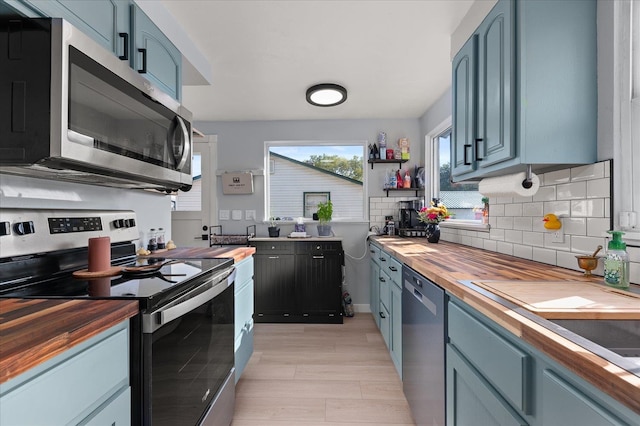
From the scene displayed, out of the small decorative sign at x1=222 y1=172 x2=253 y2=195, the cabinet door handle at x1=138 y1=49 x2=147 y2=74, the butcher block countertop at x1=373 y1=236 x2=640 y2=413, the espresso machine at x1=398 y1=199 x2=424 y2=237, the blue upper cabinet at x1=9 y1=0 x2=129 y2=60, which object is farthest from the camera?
the small decorative sign at x1=222 y1=172 x2=253 y2=195

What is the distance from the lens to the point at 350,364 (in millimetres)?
2430

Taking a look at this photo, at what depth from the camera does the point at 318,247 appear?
3.41 m

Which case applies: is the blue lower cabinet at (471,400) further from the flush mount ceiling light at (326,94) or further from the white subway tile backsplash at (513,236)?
the flush mount ceiling light at (326,94)

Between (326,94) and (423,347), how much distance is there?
88.9 inches

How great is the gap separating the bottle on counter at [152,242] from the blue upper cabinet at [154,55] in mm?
854

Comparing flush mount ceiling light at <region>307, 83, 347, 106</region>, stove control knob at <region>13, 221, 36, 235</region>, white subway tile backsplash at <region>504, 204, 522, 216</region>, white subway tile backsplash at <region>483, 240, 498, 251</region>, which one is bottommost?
white subway tile backsplash at <region>483, 240, 498, 251</region>

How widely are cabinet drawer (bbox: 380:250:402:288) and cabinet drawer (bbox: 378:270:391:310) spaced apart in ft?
0.20

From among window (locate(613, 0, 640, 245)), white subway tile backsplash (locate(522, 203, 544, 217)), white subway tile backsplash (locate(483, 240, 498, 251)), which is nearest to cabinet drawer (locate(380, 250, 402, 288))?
white subway tile backsplash (locate(483, 240, 498, 251))

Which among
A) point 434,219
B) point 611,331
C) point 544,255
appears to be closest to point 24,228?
point 611,331

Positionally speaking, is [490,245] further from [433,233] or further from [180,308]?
[180,308]

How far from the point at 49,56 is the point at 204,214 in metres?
3.12

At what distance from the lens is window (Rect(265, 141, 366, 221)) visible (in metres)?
3.96

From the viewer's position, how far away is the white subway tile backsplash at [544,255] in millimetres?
1538

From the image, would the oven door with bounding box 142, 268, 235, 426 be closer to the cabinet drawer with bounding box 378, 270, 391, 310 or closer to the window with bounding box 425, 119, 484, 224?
the cabinet drawer with bounding box 378, 270, 391, 310
